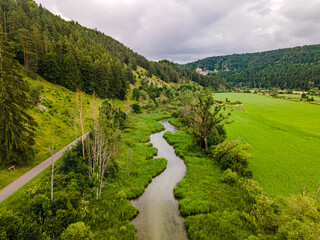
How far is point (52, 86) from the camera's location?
60219 millimetres

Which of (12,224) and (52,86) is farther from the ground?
(52,86)

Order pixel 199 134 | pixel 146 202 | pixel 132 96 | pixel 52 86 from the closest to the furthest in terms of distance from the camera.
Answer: pixel 146 202 → pixel 199 134 → pixel 52 86 → pixel 132 96

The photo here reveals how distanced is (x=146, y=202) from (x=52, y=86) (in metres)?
61.4

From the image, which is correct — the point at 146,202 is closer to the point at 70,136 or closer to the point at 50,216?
the point at 50,216

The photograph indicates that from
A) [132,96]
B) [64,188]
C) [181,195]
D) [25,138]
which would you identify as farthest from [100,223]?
[132,96]

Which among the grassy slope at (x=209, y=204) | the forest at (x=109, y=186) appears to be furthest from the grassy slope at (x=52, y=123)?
the grassy slope at (x=209, y=204)

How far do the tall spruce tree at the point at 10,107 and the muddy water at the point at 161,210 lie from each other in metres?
19.0

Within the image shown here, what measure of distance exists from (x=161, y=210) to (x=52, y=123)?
36995 millimetres

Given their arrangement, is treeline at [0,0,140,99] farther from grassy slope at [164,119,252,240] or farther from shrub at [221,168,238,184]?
shrub at [221,168,238,184]

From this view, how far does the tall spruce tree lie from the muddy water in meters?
19.0

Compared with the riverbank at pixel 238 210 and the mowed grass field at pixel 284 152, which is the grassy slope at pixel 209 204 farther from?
the mowed grass field at pixel 284 152

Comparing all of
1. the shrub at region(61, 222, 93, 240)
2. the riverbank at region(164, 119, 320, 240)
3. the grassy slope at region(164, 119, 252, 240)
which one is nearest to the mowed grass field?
the riverbank at region(164, 119, 320, 240)

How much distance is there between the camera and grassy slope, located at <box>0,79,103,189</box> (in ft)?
81.7

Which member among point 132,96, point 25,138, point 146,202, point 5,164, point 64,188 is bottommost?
point 146,202
